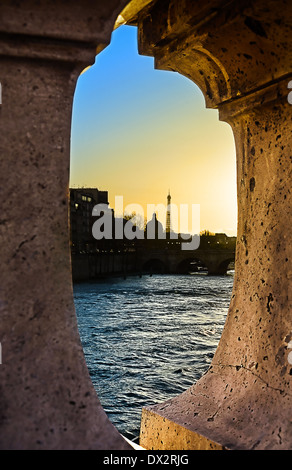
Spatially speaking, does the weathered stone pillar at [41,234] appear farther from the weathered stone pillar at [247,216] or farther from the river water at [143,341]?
the river water at [143,341]

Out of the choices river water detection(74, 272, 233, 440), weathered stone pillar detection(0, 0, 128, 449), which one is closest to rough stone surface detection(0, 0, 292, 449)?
weathered stone pillar detection(0, 0, 128, 449)

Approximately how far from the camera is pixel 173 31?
246 centimetres

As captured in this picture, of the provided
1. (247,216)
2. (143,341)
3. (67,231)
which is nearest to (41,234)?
(67,231)

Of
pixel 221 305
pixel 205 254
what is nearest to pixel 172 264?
pixel 205 254

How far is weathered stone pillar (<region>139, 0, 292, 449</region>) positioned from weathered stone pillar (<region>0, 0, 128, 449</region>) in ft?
2.27

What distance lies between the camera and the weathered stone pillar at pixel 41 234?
5.33 ft

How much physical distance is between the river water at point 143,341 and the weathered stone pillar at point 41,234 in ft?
10.4

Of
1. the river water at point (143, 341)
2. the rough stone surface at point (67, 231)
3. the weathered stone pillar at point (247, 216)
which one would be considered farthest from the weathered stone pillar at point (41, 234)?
the river water at point (143, 341)

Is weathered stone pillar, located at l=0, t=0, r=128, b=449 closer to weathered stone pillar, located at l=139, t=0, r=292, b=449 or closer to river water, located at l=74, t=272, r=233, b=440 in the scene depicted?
weathered stone pillar, located at l=139, t=0, r=292, b=449

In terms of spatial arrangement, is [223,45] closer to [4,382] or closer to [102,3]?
[102,3]

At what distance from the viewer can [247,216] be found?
260 centimetres

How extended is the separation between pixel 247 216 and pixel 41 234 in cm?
119

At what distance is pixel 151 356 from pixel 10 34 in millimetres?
19545
